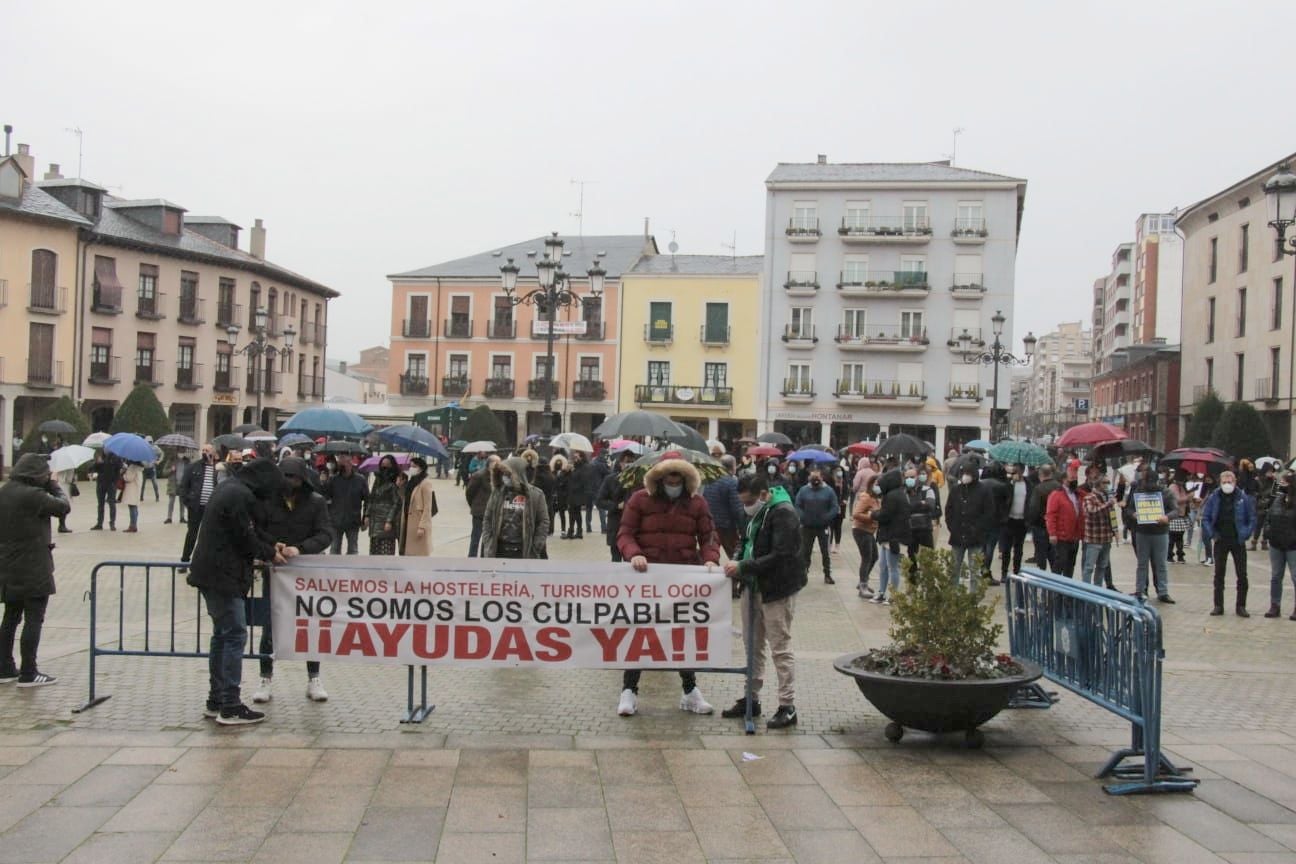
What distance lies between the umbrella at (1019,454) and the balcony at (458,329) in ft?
136

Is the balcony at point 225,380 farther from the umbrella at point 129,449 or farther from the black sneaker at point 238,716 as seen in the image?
the black sneaker at point 238,716

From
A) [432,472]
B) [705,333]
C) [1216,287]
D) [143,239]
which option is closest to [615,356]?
[705,333]

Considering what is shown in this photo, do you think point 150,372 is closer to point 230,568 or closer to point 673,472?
point 230,568

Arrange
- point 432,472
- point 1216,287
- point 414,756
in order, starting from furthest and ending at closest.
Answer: point 1216,287
point 432,472
point 414,756

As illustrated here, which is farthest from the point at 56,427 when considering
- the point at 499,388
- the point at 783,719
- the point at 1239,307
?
the point at 1239,307

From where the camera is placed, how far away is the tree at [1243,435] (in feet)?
117

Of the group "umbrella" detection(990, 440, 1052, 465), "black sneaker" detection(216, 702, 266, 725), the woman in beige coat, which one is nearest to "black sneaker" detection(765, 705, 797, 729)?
"black sneaker" detection(216, 702, 266, 725)

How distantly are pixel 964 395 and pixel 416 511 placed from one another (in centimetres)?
4276

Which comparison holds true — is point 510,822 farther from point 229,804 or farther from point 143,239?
point 143,239

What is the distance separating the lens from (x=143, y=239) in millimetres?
44688

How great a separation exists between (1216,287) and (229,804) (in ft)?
163

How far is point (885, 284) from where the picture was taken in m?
50.1

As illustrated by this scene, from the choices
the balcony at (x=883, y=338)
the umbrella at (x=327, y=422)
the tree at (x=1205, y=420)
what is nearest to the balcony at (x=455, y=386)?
the balcony at (x=883, y=338)

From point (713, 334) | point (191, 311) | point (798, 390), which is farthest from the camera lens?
point (713, 334)
